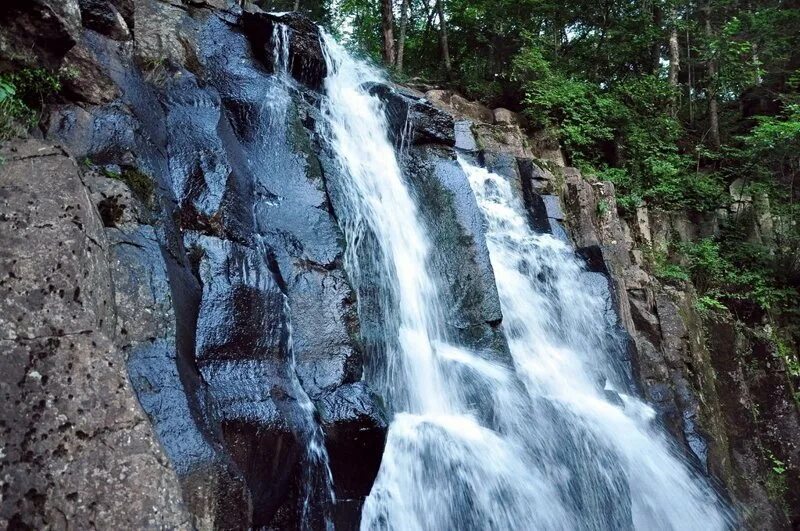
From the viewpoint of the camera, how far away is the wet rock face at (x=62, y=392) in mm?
2281

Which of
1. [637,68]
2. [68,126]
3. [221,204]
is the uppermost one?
[637,68]

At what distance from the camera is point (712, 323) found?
38.3ft

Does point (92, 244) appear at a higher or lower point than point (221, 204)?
lower

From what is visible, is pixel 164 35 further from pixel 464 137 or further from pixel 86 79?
pixel 464 137

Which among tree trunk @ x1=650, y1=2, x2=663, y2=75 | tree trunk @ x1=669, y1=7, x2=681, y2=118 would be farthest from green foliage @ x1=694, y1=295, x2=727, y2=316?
tree trunk @ x1=650, y1=2, x2=663, y2=75

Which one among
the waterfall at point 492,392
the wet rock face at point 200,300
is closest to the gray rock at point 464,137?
the waterfall at point 492,392

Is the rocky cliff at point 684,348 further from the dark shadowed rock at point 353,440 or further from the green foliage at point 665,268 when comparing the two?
the dark shadowed rock at point 353,440

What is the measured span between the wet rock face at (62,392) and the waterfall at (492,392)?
284cm

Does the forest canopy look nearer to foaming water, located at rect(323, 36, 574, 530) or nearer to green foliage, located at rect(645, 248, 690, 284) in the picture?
green foliage, located at rect(645, 248, 690, 284)

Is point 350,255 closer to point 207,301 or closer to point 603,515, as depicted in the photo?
point 207,301

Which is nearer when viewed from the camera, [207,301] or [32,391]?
[32,391]

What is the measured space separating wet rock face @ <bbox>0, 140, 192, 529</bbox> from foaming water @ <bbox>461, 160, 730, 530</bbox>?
5.17 m

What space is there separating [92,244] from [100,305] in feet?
1.21

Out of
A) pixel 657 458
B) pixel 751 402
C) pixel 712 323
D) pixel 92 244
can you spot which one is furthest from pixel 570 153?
pixel 92 244
